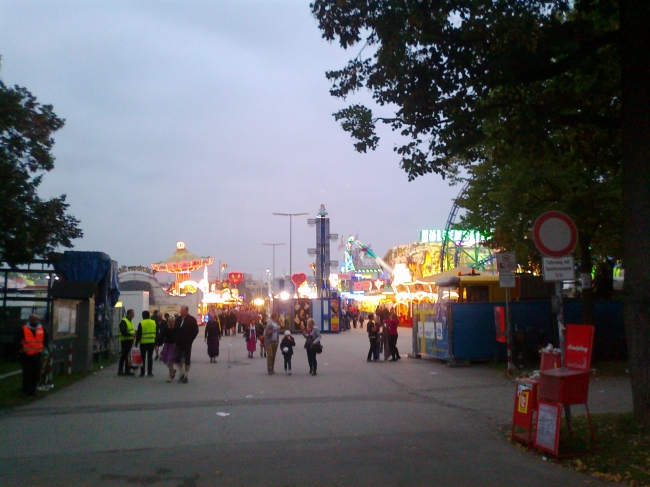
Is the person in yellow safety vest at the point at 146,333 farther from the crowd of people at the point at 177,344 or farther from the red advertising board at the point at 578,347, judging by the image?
the red advertising board at the point at 578,347

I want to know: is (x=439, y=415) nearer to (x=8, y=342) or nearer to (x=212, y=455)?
(x=212, y=455)

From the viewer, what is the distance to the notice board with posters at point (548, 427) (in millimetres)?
7508

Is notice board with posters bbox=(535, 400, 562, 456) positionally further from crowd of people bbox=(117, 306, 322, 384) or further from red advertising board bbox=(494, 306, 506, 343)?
red advertising board bbox=(494, 306, 506, 343)

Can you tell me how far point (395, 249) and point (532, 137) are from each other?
7027cm

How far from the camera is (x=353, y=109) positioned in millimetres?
10102

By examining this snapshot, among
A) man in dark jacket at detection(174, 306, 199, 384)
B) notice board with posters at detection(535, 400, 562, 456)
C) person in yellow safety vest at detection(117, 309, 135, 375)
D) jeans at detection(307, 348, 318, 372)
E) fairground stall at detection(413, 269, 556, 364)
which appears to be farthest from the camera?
fairground stall at detection(413, 269, 556, 364)

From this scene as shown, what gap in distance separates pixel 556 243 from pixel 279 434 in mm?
4729

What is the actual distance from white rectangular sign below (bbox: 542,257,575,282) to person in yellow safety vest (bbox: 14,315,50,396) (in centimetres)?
1042

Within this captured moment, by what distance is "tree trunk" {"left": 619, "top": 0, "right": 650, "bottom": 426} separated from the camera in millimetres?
8023

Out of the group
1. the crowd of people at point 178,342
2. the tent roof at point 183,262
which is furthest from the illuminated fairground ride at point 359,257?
the crowd of people at point 178,342

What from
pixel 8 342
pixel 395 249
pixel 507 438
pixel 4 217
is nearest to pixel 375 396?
pixel 507 438

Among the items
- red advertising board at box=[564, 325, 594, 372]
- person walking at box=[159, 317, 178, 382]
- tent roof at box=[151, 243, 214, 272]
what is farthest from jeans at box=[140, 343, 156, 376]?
tent roof at box=[151, 243, 214, 272]

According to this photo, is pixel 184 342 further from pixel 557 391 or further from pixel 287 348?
pixel 557 391

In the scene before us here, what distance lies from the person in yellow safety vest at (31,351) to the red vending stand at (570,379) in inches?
406
